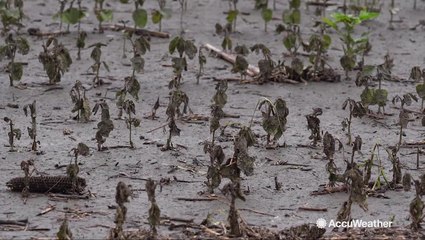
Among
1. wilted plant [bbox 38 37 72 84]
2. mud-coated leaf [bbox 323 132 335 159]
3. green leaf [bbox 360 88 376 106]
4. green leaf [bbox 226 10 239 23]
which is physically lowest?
mud-coated leaf [bbox 323 132 335 159]

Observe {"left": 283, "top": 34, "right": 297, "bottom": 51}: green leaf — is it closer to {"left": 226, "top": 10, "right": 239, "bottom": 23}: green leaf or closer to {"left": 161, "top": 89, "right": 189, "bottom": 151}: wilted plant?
{"left": 226, "top": 10, "right": 239, "bottom": 23}: green leaf

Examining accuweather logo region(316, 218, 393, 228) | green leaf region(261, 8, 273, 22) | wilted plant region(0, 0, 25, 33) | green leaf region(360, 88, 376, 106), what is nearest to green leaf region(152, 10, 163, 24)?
green leaf region(261, 8, 273, 22)

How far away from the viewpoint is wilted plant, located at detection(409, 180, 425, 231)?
12.8 ft

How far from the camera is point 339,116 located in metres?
5.84

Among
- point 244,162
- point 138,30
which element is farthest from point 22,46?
point 244,162

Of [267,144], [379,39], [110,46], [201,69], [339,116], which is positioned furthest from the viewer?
[379,39]

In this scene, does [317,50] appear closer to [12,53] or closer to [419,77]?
[419,77]

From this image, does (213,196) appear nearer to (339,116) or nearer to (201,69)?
(339,116)

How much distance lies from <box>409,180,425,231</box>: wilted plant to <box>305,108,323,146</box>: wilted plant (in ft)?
3.73

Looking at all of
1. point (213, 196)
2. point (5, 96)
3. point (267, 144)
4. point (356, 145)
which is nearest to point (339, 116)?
point (267, 144)

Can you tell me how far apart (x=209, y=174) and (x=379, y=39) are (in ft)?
12.7

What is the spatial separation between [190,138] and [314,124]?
0.71m

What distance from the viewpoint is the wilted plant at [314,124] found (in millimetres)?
5012

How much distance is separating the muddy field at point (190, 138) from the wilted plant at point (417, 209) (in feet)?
0.46
